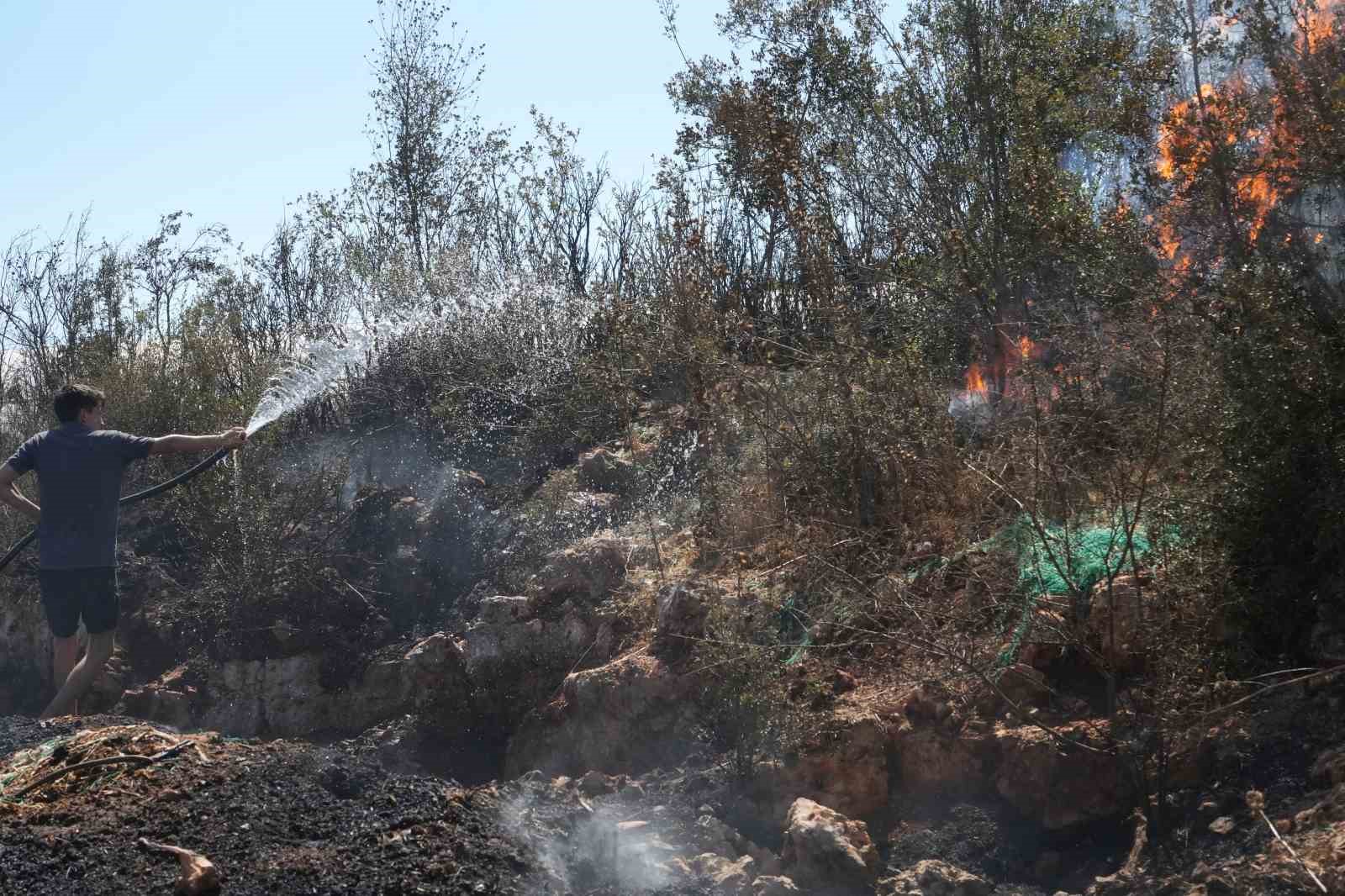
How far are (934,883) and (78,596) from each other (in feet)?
15.0

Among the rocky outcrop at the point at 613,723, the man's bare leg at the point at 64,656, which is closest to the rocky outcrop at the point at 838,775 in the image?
the rocky outcrop at the point at 613,723

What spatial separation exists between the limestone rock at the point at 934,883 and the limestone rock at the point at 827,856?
Answer: 0.10 meters

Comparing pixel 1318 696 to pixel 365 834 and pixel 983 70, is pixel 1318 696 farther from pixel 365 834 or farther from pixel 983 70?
pixel 983 70

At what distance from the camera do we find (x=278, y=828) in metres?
4.23

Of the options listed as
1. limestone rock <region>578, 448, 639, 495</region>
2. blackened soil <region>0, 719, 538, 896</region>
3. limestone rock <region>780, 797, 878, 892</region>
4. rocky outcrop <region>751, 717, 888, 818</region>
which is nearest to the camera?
blackened soil <region>0, 719, 538, 896</region>

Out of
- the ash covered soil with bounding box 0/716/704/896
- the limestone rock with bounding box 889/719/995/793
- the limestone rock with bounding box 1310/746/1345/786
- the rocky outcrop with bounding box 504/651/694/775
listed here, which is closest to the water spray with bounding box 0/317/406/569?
the rocky outcrop with bounding box 504/651/694/775

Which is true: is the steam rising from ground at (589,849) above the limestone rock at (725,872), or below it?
above

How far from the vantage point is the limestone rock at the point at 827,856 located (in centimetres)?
A: 451

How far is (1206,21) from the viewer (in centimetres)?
769

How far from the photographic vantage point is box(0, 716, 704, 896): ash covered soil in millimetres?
3877

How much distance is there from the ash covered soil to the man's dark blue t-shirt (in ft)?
4.79

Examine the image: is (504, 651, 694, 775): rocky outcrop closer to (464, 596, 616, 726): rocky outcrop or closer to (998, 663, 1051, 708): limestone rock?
(464, 596, 616, 726): rocky outcrop

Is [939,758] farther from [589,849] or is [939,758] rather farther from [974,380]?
[974,380]

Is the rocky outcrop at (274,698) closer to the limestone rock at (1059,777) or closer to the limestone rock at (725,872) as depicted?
the limestone rock at (725,872)
